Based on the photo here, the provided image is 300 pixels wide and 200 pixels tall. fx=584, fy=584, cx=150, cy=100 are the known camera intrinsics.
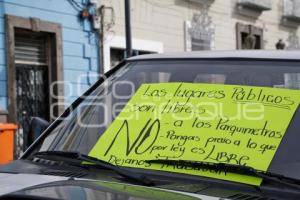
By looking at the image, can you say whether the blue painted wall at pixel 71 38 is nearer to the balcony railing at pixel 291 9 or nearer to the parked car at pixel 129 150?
the parked car at pixel 129 150

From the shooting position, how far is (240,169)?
2.45 meters

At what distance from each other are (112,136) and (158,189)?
1.98ft

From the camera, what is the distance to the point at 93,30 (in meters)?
11.9

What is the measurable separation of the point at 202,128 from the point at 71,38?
9.09 meters

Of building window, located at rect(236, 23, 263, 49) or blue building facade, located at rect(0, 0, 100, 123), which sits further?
building window, located at rect(236, 23, 263, 49)

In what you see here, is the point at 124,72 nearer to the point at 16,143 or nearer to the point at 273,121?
the point at 273,121

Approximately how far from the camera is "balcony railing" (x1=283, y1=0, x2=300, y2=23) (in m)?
18.9

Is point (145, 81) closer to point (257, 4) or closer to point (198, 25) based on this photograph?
point (198, 25)

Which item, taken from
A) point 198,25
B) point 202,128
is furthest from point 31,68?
point 202,128

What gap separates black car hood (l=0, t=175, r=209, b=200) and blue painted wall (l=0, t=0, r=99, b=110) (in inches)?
334

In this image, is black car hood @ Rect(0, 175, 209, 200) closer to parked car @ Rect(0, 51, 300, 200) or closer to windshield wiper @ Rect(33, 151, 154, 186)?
parked car @ Rect(0, 51, 300, 200)

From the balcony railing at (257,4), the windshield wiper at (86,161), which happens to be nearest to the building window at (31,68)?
the balcony railing at (257,4)

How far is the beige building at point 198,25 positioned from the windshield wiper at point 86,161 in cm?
928

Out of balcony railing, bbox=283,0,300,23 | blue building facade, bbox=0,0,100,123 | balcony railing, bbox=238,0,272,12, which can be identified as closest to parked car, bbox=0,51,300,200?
blue building facade, bbox=0,0,100,123
